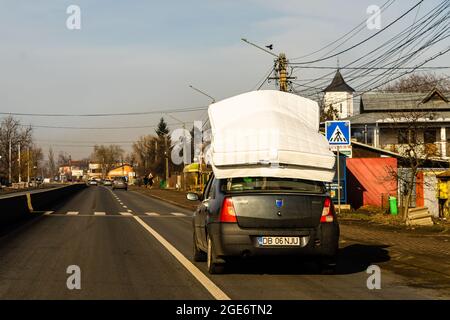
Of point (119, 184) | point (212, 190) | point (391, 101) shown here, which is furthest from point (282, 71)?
point (119, 184)

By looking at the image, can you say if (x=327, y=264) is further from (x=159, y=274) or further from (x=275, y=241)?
(x=159, y=274)

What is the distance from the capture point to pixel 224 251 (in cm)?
848

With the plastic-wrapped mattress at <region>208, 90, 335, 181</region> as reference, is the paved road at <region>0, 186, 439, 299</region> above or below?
below

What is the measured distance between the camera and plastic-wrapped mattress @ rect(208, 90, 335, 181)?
8.82m

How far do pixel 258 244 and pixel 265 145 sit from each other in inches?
56.0

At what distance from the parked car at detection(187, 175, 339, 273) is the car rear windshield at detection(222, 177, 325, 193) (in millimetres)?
39

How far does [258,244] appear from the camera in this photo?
8.42 meters

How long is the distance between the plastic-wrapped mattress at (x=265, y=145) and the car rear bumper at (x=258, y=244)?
0.82m

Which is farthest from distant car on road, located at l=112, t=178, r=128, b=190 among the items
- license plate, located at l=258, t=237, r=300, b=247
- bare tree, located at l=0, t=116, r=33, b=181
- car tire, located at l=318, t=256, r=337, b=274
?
license plate, located at l=258, t=237, r=300, b=247

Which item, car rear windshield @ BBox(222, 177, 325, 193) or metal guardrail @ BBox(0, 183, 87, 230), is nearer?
car rear windshield @ BBox(222, 177, 325, 193)

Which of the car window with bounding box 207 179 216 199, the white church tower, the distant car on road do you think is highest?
the white church tower

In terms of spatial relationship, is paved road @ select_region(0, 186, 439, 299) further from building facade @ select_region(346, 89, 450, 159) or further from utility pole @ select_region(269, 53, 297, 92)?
building facade @ select_region(346, 89, 450, 159)
